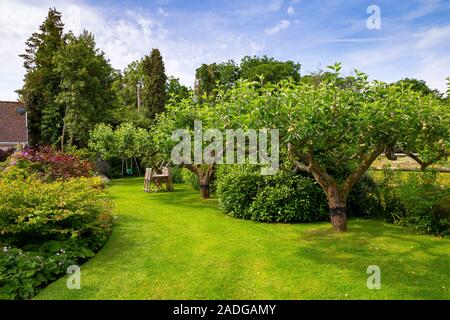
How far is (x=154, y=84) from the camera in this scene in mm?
25859

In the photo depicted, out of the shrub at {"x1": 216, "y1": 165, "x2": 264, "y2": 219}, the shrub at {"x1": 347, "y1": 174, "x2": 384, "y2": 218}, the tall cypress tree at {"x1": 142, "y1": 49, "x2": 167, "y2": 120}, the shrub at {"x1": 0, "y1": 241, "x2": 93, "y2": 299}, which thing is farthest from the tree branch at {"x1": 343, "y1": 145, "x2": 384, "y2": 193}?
the tall cypress tree at {"x1": 142, "y1": 49, "x2": 167, "y2": 120}

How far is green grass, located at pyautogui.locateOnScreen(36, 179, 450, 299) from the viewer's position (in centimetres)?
450

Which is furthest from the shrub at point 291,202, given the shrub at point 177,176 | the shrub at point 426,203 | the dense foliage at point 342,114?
the shrub at point 177,176

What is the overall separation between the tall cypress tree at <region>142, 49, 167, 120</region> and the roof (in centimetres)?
835

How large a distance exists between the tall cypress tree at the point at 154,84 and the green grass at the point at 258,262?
18567 mm

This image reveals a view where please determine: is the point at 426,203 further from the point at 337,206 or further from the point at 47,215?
the point at 47,215

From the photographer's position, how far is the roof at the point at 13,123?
22812 millimetres

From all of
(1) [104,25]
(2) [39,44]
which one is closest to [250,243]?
(1) [104,25]

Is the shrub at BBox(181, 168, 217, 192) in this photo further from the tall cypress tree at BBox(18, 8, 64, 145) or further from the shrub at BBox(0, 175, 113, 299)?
the tall cypress tree at BBox(18, 8, 64, 145)

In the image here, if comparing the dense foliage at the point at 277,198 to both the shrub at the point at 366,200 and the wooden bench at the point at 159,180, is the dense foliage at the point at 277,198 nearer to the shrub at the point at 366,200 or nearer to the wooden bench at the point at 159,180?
the shrub at the point at 366,200
